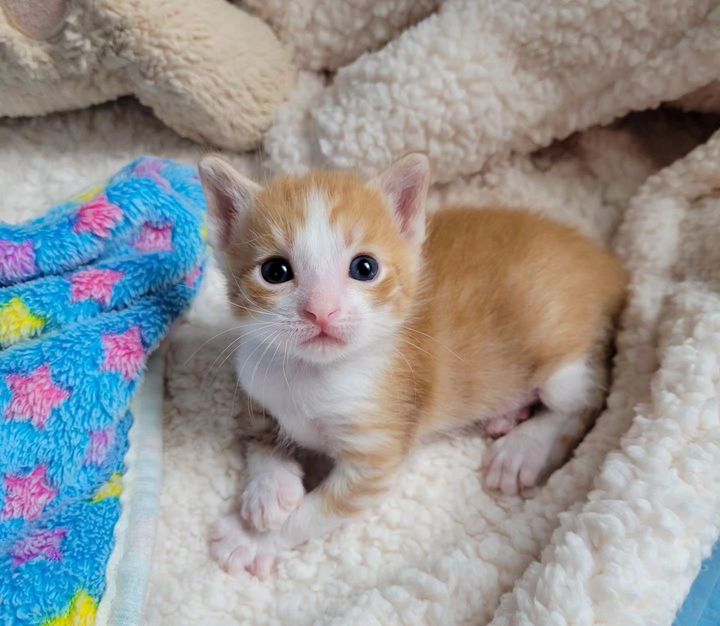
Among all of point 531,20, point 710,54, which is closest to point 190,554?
point 531,20

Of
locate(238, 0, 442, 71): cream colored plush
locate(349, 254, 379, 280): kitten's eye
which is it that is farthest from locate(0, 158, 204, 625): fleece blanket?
locate(238, 0, 442, 71): cream colored plush

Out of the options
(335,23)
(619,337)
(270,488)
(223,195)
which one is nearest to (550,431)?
(619,337)

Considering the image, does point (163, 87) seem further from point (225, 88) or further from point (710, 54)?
point (710, 54)

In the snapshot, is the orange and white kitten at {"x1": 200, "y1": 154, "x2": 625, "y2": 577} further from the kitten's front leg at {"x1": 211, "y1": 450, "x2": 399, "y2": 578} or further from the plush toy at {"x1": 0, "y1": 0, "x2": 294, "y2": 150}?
the plush toy at {"x1": 0, "y1": 0, "x2": 294, "y2": 150}

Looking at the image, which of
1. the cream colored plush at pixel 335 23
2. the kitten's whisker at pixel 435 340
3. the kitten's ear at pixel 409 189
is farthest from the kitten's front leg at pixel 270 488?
the cream colored plush at pixel 335 23

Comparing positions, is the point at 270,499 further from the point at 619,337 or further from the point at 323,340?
the point at 619,337

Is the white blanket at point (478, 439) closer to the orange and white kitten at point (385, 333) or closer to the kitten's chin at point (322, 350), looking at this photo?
the orange and white kitten at point (385, 333)
